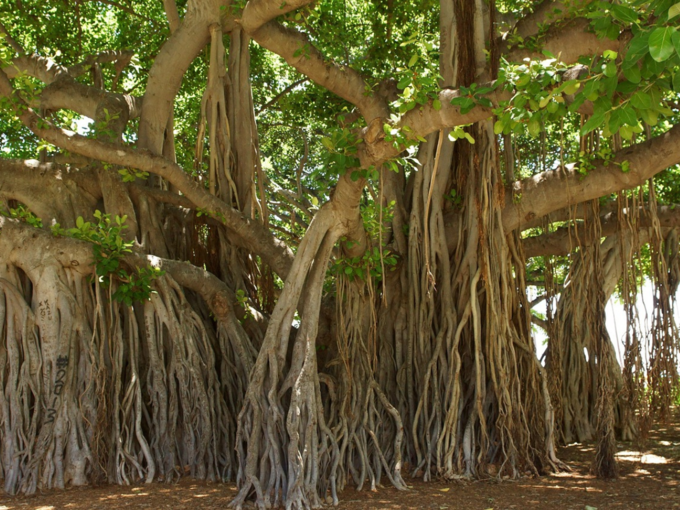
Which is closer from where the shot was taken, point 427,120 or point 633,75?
point 633,75

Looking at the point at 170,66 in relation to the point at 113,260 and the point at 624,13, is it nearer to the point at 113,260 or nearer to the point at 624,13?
the point at 113,260

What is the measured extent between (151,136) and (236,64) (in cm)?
101

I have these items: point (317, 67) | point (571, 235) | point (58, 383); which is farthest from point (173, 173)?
point (571, 235)

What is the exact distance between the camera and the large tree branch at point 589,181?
→ 4738mm

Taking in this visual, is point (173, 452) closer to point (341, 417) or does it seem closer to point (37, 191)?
point (341, 417)

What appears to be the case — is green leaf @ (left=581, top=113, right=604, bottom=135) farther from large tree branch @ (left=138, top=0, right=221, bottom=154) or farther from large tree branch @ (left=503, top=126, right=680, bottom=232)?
large tree branch @ (left=138, top=0, right=221, bottom=154)

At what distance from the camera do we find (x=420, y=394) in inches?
205

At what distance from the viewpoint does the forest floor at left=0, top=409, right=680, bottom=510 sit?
4.21 m

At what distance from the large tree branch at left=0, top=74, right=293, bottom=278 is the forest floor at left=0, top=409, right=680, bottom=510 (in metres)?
1.80

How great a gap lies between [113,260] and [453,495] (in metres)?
2.79

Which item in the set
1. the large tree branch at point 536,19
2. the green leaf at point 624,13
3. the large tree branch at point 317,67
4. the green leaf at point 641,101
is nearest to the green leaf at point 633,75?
the green leaf at point 641,101

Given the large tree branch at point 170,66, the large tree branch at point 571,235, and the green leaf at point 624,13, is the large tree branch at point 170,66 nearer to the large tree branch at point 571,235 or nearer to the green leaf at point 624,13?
the large tree branch at point 571,235

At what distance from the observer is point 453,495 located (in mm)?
4461

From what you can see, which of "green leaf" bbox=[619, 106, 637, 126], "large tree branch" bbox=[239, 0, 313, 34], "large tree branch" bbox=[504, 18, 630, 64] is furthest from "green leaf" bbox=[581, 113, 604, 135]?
"large tree branch" bbox=[239, 0, 313, 34]
